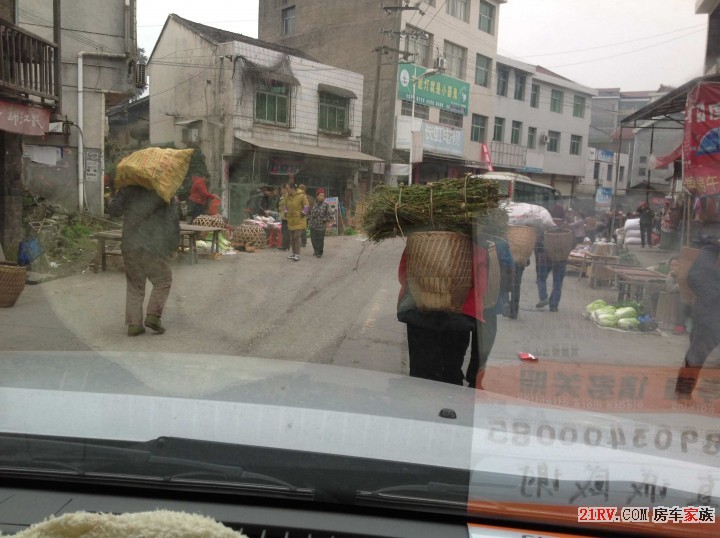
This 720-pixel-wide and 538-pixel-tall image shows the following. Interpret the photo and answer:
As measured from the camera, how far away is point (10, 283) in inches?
267

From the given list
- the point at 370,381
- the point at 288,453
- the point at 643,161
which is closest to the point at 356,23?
the point at 643,161

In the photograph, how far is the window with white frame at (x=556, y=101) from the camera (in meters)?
7.35

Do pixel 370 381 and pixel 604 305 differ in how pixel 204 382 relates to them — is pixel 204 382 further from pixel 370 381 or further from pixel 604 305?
pixel 604 305

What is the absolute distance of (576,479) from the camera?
5.15 feet

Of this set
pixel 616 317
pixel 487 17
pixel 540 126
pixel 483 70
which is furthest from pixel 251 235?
pixel 487 17

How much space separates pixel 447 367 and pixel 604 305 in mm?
4238

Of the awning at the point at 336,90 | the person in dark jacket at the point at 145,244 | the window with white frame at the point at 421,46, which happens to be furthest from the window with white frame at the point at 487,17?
the awning at the point at 336,90

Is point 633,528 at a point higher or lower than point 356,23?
lower

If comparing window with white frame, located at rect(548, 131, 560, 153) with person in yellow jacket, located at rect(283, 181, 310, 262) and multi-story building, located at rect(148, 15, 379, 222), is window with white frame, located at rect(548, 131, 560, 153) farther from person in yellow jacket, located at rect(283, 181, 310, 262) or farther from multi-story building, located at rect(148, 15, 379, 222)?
person in yellow jacket, located at rect(283, 181, 310, 262)

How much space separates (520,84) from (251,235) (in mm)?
6764

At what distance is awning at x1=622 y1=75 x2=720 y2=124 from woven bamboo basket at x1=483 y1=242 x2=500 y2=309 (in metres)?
3.08

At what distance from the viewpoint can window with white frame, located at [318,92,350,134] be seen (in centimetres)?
1374

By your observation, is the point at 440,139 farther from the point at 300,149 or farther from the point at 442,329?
the point at 300,149

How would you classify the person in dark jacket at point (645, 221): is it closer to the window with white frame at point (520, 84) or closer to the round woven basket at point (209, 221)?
the window with white frame at point (520, 84)
